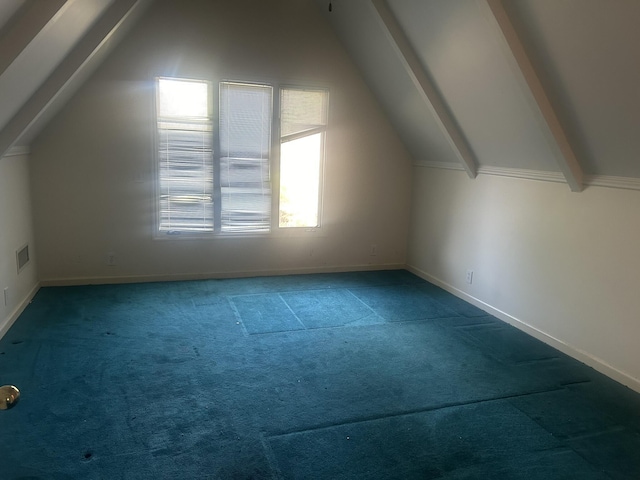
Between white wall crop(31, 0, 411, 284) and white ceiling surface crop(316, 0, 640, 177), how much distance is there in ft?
1.67

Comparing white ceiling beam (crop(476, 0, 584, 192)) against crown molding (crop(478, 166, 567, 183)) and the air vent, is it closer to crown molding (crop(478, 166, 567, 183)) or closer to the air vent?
crown molding (crop(478, 166, 567, 183))

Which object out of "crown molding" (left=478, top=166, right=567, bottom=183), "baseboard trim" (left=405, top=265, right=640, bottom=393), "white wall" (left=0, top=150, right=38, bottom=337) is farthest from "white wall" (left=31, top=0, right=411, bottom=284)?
"baseboard trim" (left=405, top=265, right=640, bottom=393)

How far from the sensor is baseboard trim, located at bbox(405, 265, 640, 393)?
2970 millimetres

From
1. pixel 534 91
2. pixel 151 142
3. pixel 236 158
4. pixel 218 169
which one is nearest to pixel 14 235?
pixel 151 142

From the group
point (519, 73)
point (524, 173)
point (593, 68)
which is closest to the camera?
point (593, 68)

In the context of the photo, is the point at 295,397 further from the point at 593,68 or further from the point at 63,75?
the point at 63,75

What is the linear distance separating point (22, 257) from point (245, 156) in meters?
2.21

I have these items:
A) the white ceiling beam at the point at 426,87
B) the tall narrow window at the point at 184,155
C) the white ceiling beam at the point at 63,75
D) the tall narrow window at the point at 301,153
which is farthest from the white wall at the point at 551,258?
the white ceiling beam at the point at 63,75

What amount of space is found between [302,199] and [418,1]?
237 cm

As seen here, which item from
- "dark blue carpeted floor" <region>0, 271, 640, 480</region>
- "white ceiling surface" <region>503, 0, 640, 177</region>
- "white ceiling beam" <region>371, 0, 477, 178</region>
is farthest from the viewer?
"white ceiling beam" <region>371, 0, 477, 178</region>

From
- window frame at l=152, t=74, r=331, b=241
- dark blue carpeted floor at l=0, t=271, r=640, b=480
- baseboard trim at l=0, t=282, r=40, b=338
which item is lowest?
dark blue carpeted floor at l=0, t=271, r=640, b=480

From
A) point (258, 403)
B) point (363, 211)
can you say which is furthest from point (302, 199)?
point (258, 403)

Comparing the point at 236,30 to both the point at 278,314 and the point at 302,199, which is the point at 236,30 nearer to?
the point at 302,199

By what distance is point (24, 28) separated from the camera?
2.35 meters
